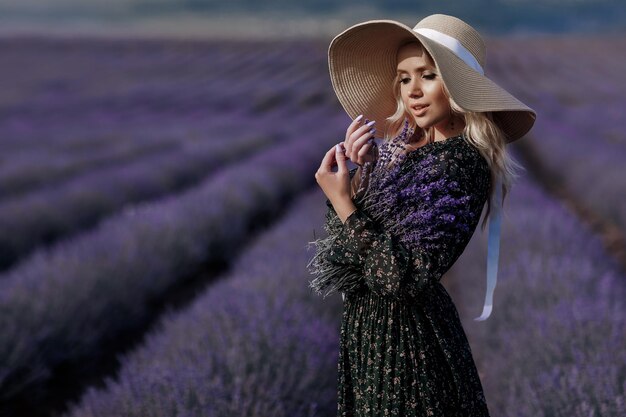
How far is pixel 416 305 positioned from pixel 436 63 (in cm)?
48

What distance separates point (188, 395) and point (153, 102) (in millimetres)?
14518

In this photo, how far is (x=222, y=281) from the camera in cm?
359

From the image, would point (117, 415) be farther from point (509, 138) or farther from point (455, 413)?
point (509, 138)

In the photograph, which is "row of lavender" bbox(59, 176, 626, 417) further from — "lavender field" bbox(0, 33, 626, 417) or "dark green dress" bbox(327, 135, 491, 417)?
"dark green dress" bbox(327, 135, 491, 417)

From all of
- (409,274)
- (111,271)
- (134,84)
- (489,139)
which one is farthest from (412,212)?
→ (134,84)

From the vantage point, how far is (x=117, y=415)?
1907 mm

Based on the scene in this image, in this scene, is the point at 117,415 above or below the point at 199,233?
above

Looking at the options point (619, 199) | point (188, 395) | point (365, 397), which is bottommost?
point (619, 199)

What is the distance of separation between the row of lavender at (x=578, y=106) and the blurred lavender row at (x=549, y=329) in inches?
98.0

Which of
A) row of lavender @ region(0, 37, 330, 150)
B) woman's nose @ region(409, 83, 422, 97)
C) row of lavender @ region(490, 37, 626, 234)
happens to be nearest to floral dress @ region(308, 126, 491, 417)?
woman's nose @ region(409, 83, 422, 97)

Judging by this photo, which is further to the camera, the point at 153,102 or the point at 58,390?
the point at 153,102

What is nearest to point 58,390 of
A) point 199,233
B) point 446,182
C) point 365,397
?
point 199,233

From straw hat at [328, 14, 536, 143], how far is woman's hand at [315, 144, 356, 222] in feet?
0.81

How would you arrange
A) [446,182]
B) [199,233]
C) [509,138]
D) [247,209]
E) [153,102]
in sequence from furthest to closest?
[153,102], [247,209], [199,233], [509,138], [446,182]
